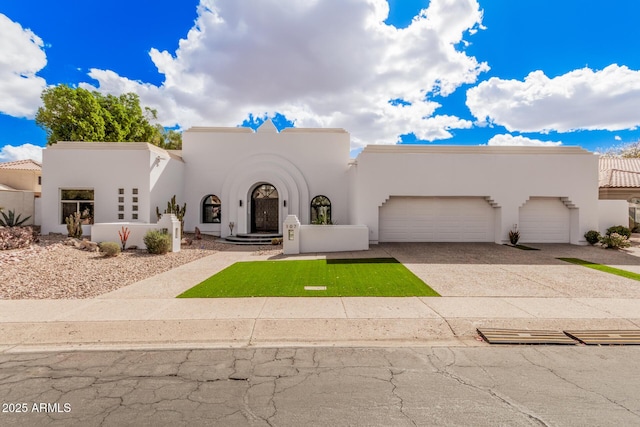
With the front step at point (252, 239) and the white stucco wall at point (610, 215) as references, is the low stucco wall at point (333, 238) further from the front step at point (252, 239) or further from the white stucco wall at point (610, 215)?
the white stucco wall at point (610, 215)

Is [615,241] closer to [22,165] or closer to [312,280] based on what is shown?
[312,280]

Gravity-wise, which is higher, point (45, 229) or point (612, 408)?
point (45, 229)

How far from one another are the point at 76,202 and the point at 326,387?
17425mm

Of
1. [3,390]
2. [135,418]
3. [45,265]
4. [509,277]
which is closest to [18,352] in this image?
[3,390]

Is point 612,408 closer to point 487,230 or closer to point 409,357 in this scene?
point 409,357

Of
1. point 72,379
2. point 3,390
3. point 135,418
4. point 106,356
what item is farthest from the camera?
point 106,356

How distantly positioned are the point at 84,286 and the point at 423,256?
1120 cm

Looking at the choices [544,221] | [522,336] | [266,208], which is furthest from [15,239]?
[544,221]

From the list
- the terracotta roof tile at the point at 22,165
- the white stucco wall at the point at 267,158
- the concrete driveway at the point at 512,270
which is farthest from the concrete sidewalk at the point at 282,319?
the terracotta roof tile at the point at 22,165

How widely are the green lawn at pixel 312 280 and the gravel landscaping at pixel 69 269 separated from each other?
99.9 inches

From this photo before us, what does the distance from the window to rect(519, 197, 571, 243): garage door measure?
21.9 metres

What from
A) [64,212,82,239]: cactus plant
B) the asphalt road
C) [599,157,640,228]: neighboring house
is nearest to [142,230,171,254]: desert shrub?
[64,212,82,239]: cactus plant

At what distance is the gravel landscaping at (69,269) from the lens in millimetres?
7559

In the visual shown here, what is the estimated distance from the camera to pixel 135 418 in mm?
3016
